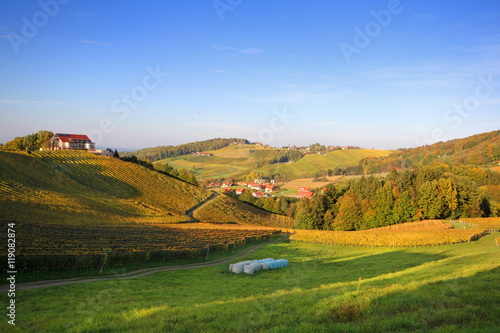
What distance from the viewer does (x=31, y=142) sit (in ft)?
326

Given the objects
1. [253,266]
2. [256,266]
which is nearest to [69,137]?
[256,266]

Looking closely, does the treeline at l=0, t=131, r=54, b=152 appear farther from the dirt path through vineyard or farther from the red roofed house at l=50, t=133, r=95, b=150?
the dirt path through vineyard

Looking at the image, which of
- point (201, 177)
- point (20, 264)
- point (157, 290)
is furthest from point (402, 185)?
point (201, 177)

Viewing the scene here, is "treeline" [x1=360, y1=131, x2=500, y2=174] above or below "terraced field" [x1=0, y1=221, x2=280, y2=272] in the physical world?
above

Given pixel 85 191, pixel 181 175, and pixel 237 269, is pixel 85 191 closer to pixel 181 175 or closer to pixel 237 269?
pixel 181 175

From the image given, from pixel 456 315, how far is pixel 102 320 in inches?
504

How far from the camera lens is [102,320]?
40.1 ft

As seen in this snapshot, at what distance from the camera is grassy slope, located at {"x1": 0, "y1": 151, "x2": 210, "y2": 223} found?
166 ft

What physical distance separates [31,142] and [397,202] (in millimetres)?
110032

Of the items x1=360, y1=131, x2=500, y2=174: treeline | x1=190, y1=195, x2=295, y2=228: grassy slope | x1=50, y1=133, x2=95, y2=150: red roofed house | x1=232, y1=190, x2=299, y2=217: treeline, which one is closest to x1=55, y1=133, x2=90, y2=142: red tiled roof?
x1=50, y1=133, x2=95, y2=150: red roofed house

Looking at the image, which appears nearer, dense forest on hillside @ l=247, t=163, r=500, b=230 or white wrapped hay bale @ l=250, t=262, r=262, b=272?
white wrapped hay bale @ l=250, t=262, r=262, b=272

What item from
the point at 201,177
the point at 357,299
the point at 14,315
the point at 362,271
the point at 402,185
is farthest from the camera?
the point at 201,177

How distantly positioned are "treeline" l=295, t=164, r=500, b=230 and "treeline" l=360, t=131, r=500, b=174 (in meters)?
39.6

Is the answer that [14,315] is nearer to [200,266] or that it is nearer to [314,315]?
[314,315]
